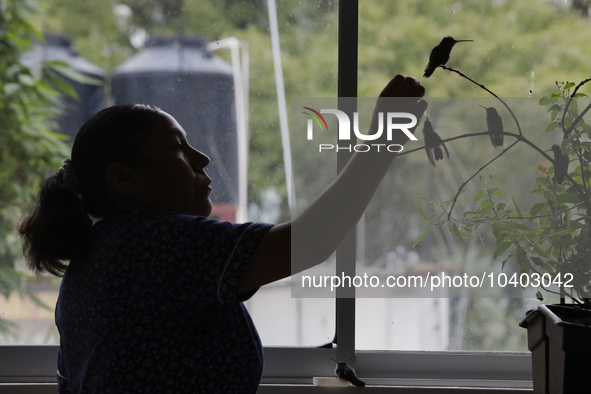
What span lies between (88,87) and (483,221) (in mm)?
1084

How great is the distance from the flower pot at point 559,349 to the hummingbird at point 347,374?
1.30 ft

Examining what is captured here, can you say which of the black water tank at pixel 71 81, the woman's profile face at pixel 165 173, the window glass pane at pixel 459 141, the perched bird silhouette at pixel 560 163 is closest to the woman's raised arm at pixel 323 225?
the woman's profile face at pixel 165 173

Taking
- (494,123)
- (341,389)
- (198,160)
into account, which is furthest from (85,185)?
(494,123)

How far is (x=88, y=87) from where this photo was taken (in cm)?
129

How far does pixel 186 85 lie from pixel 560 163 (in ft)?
3.02

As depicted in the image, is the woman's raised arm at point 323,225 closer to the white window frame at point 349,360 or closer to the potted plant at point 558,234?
the potted plant at point 558,234

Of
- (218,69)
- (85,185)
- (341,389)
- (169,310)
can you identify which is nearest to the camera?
(169,310)

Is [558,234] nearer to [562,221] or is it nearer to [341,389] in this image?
[562,221]

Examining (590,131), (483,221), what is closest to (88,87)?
(483,221)

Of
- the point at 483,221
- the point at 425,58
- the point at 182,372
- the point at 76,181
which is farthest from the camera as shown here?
the point at 425,58

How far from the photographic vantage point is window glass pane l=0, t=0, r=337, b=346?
1.28 metres

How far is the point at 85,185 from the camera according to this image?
0.82m

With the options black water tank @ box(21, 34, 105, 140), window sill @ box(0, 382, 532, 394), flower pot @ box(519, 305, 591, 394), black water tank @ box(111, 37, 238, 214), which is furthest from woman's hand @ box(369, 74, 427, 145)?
black water tank @ box(21, 34, 105, 140)

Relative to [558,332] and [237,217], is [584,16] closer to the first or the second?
[558,332]
